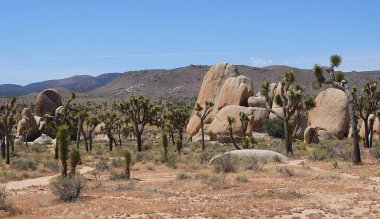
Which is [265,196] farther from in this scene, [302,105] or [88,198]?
[302,105]

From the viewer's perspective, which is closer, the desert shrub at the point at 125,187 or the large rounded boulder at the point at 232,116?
the desert shrub at the point at 125,187

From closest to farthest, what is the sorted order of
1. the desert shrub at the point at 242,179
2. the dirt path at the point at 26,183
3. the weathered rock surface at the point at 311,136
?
the desert shrub at the point at 242,179 → the dirt path at the point at 26,183 → the weathered rock surface at the point at 311,136

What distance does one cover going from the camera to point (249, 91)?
4841cm

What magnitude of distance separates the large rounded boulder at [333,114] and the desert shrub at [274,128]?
3631 millimetres

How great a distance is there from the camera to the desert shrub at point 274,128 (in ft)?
145

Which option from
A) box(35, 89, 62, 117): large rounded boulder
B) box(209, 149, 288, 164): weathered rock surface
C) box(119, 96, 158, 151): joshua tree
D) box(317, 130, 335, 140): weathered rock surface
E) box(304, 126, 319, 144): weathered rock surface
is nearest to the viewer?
box(209, 149, 288, 164): weathered rock surface

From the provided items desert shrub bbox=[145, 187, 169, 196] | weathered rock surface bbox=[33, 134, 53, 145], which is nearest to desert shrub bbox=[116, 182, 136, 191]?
desert shrub bbox=[145, 187, 169, 196]

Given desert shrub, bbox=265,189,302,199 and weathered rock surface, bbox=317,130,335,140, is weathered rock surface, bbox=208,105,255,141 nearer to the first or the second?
weathered rock surface, bbox=317,130,335,140

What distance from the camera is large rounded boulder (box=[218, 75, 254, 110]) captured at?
4747 cm

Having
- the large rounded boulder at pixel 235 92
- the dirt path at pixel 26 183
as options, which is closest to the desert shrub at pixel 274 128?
the large rounded boulder at pixel 235 92

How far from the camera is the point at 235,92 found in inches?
1886

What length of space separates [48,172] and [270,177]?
13074mm

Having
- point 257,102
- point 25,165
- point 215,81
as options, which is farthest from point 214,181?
point 215,81

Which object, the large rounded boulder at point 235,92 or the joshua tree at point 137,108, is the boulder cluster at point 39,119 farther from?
the large rounded boulder at point 235,92
